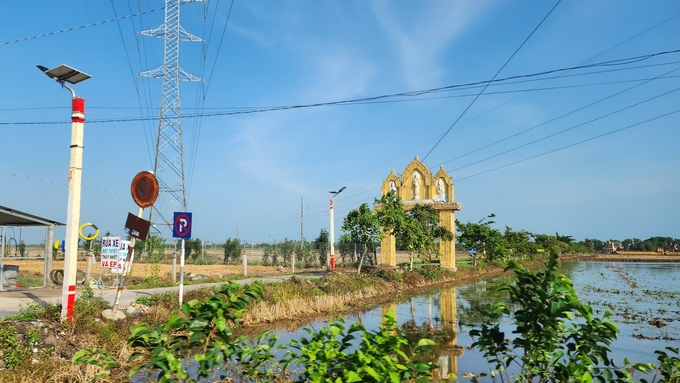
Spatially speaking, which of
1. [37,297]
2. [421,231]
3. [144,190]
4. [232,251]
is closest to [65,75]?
[144,190]

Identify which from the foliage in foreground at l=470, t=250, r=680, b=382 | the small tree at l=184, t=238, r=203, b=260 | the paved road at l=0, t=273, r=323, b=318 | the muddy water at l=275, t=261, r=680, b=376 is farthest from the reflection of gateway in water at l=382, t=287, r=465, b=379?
the small tree at l=184, t=238, r=203, b=260

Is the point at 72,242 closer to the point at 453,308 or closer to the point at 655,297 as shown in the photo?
the point at 453,308

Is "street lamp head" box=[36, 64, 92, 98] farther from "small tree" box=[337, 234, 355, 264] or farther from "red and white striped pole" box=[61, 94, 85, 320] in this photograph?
"small tree" box=[337, 234, 355, 264]

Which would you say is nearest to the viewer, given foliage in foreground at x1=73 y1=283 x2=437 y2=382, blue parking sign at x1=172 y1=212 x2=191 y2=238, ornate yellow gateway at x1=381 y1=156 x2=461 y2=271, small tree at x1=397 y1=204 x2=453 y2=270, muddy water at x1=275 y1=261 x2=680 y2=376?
foliage in foreground at x1=73 y1=283 x2=437 y2=382

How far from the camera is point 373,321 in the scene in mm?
13305

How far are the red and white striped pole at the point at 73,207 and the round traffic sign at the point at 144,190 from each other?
1.51 m

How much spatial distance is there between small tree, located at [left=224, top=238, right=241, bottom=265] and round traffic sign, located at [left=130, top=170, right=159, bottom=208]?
29.6 metres

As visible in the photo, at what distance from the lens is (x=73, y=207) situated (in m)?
8.77

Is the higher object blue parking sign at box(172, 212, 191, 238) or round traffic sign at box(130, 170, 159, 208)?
round traffic sign at box(130, 170, 159, 208)

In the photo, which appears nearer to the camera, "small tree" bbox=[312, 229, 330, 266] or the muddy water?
the muddy water

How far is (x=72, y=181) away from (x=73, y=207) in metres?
0.52

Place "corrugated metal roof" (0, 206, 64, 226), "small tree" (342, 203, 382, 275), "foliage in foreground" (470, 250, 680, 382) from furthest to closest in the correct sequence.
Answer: "small tree" (342, 203, 382, 275)
"corrugated metal roof" (0, 206, 64, 226)
"foliage in foreground" (470, 250, 680, 382)

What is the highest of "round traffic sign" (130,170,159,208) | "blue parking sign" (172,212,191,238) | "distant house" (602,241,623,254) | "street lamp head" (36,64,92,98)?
"street lamp head" (36,64,92,98)

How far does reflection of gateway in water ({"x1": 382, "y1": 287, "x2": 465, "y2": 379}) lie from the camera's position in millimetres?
8762
